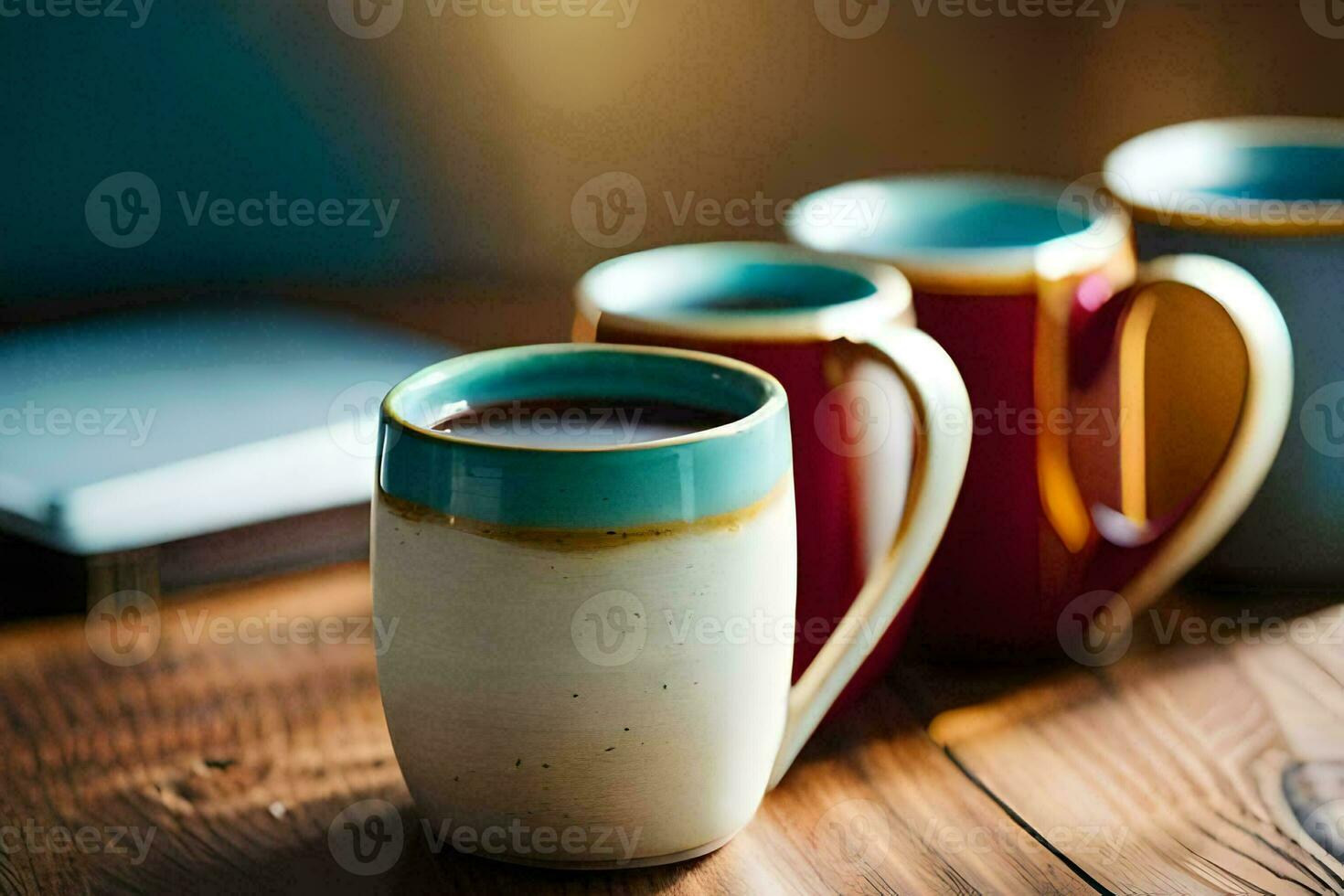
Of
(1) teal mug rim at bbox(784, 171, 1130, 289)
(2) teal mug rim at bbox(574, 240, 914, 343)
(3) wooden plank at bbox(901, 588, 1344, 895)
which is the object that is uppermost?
(1) teal mug rim at bbox(784, 171, 1130, 289)

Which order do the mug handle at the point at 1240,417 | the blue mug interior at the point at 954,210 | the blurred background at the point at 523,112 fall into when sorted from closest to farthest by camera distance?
the mug handle at the point at 1240,417, the blue mug interior at the point at 954,210, the blurred background at the point at 523,112

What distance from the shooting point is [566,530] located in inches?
17.3

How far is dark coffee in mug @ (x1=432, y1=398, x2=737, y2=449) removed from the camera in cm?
49

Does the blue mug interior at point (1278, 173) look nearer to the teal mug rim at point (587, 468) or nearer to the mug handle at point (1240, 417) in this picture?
the mug handle at point (1240, 417)

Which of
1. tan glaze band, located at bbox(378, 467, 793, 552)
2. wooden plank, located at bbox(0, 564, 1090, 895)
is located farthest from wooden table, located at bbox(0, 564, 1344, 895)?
tan glaze band, located at bbox(378, 467, 793, 552)

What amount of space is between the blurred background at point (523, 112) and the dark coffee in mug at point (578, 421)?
21.1 inches

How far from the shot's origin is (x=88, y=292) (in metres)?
1.01

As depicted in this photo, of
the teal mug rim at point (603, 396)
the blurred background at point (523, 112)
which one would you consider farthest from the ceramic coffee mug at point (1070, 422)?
the blurred background at point (523, 112)

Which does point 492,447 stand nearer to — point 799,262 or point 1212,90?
point 799,262

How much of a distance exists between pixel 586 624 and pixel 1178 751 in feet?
0.87

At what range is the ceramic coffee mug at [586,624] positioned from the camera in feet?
1.45

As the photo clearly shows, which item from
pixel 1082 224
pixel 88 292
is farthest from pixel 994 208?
pixel 88 292

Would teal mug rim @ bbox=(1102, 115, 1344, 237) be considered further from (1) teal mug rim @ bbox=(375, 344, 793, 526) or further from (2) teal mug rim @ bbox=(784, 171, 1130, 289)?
(1) teal mug rim @ bbox=(375, 344, 793, 526)

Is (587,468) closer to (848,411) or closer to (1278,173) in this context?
(848,411)
